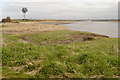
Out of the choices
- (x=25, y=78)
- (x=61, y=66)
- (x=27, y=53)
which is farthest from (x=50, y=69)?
(x=27, y=53)

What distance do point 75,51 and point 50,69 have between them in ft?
16.7

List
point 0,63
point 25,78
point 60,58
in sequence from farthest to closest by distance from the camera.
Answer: point 60,58
point 0,63
point 25,78

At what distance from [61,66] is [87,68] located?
182cm

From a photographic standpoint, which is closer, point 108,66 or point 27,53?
point 108,66

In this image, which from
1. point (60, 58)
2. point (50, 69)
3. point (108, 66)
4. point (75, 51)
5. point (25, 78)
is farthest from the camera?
Result: point (75, 51)

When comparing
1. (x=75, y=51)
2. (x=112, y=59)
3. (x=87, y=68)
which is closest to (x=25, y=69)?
(x=87, y=68)

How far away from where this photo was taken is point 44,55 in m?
12.8

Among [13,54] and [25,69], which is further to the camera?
[13,54]

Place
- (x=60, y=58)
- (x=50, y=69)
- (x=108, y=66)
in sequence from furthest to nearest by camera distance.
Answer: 1. (x=60, y=58)
2. (x=108, y=66)
3. (x=50, y=69)

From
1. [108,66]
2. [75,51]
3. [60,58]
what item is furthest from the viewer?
[75,51]

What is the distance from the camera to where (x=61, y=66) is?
33.7ft

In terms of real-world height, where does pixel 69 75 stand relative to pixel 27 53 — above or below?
below

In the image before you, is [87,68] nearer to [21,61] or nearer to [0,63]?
[21,61]

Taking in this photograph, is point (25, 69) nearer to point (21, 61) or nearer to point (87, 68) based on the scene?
point (21, 61)
